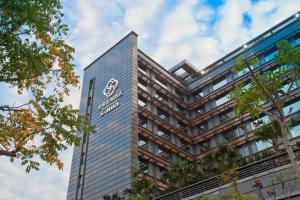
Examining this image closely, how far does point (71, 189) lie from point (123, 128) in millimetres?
13803

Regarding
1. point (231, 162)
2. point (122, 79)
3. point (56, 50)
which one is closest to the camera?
point (56, 50)

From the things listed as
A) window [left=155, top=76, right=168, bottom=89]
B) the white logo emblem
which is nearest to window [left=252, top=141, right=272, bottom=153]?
window [left=155, top=76, right=168, bottom=89]

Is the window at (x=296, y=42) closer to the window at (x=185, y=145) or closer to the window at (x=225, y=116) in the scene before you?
the window at (x=225, y=116)

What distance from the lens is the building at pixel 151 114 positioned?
53.0 m

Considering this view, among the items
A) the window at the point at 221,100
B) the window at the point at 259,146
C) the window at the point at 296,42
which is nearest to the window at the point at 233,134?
the window at the point at 259,146

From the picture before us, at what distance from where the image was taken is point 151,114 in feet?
193

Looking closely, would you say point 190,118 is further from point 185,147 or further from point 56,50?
point 56,50

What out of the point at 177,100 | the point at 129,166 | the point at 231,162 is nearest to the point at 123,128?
the point at 129,166

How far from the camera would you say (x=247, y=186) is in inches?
867

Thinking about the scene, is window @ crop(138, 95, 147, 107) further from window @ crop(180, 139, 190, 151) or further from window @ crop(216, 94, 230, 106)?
window @ crop(216, 94, 230, 106)

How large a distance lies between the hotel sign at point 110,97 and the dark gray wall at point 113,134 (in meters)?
0.75

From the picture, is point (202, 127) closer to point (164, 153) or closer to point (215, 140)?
point (215, 140)

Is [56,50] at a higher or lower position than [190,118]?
lower

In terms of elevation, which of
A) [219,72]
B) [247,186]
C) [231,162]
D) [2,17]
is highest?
[219,72]
